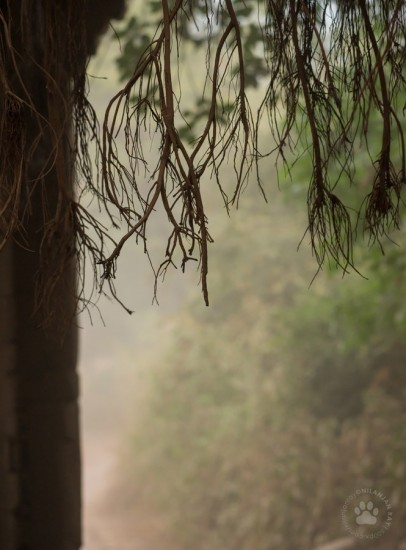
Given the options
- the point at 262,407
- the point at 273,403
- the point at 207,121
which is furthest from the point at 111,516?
the point at 207,121

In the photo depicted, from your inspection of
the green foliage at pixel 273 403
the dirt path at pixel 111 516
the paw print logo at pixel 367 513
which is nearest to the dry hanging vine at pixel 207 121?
the green foliage at pixel 273 403

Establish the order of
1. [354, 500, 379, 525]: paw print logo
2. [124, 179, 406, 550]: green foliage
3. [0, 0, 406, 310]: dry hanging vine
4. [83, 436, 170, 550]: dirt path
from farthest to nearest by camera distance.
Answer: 1. [83, 436, 170, 550]: dirt path
2. [124, 179, 406, 550]: green foliage
3. [354, 500, 379, 525]: paw print logo
4. [0, 0, 406, 310]: dry hanging vine

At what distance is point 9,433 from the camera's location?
175 centimetres

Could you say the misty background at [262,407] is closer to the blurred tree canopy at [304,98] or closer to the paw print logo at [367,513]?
the paw print logo at [367,513]

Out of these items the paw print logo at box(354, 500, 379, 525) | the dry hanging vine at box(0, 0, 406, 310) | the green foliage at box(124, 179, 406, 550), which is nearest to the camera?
the dry hanging vine at box(0, 0, 406, 310)

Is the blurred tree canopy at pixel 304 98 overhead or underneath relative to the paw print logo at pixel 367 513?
overhead

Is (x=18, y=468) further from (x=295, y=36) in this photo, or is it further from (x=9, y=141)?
(x=295, y=36)

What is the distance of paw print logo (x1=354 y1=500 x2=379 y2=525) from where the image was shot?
457cm

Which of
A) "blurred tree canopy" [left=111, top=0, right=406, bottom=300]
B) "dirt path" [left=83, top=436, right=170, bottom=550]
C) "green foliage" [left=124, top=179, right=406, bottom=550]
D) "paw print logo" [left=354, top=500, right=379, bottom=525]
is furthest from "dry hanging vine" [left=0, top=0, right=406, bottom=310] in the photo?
"dirt path" [left=83, top=436, right=170, bottom=550]

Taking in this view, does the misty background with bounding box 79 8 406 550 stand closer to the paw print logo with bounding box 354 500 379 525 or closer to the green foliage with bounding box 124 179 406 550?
the green foliage with bounding box 124 179 406 550

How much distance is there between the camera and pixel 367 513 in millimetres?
4609

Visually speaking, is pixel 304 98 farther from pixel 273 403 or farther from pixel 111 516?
pixel 111 516

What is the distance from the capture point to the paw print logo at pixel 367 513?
15.0 ft

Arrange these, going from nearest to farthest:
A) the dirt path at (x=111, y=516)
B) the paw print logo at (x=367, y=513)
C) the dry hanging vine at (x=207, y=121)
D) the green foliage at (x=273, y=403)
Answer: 1. the dry hanging vine at (x=207, y=121)
2. the paw print logo at (x=367, y=513)
3. the green foliage at (x=273, y=403)
4. the dirt path at (x=111, y=516)
